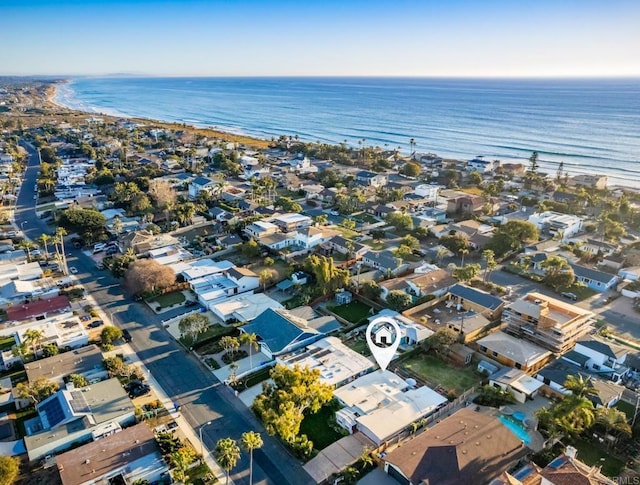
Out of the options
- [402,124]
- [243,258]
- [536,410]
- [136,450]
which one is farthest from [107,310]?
[402,124]

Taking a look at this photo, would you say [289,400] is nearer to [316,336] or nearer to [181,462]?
[181,462]

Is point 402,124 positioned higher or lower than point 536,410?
higher

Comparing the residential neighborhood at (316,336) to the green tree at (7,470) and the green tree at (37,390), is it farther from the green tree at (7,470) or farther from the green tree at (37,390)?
the green tree at (7,470)

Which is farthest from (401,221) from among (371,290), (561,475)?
(561,475)

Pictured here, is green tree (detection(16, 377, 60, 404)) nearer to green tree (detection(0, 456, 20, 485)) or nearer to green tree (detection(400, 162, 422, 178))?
green tree (detection(0, 456, 20, 485))

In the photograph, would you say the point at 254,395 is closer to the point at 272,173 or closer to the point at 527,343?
the point at 527,343

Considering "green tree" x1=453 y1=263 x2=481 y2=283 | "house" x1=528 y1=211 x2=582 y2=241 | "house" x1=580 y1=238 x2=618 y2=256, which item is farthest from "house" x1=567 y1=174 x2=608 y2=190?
"green tree" x1=453 y1=263 x2=481 y2=283

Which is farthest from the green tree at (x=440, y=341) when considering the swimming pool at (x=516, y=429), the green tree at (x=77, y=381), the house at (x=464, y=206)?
the house at (x=464, y=206)
